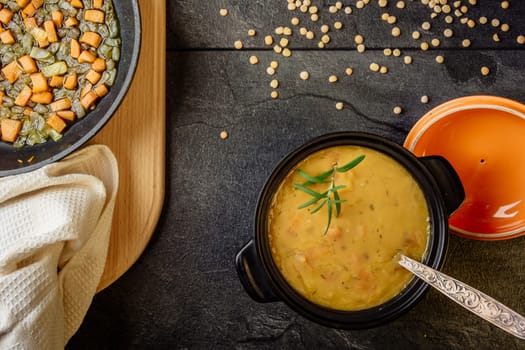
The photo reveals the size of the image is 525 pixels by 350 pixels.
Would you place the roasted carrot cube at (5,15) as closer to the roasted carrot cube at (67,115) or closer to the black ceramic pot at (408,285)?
the roasted carrot cube at (67,115)

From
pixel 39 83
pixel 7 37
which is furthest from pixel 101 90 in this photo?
pixel 7 37

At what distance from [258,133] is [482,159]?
0.49m

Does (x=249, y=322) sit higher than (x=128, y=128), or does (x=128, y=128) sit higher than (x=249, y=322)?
(x=128, y=128)

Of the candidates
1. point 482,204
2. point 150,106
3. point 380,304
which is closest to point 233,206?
point 150,106

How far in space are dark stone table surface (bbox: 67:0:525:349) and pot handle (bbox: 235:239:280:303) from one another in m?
0.19

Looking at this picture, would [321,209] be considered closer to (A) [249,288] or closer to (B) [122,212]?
(A) [249,288]

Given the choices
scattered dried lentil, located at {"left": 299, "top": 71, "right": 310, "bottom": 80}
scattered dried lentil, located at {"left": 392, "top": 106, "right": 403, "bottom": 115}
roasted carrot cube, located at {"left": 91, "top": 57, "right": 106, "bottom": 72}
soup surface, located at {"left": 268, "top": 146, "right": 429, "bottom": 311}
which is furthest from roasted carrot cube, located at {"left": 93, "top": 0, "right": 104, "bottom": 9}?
scattered dried lentil, located at {"left": 392, "top": 106, "right": 403, "bottom": 115}

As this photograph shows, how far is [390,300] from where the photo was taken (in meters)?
1.05

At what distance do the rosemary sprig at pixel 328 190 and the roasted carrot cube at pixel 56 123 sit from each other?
0.52 metres

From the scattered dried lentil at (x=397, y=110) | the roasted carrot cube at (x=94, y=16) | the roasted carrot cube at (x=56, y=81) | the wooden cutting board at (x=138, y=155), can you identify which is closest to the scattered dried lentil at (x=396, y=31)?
the scattered dried lentil at (x=397, y=110)

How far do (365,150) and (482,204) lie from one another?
0.37 meters

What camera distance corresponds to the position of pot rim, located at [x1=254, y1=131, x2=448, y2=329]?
40.6 inches

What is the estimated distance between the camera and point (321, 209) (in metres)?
1.04

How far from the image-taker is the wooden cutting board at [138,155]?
49.3 inches
